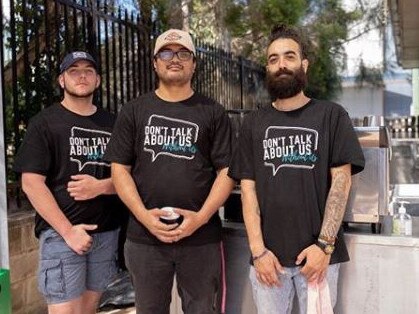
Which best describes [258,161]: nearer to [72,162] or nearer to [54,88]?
[72,162]

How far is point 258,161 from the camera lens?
2309 millimetres

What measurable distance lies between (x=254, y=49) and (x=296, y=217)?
453 inches

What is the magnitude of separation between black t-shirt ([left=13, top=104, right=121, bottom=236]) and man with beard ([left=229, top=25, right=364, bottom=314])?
2.65 ft

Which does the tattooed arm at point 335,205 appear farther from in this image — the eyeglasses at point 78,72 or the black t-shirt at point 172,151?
the eyeglasses at point 78,72

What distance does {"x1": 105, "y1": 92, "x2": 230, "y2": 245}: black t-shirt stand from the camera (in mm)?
2439

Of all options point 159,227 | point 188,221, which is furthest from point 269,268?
point 159,227

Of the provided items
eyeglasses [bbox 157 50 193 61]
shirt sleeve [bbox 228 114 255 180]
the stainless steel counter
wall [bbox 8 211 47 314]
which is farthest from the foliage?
shirt sleeve [bbox 228 114 255 180]

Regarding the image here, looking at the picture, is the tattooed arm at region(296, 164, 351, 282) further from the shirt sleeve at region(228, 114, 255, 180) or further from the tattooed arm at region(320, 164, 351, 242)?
the shirt sleeve at region(228, 114, 255, 180)

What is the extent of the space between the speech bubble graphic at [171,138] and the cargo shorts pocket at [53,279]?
2.39ft

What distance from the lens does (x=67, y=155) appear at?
2600mm

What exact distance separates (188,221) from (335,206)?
26.2 inches

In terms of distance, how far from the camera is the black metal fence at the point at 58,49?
409cm

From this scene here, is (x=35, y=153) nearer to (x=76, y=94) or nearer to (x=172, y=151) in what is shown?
(x=76, y=94)

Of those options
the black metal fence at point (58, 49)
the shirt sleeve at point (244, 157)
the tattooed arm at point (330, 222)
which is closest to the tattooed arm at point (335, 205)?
the tattooed arm at point (330, 222)
